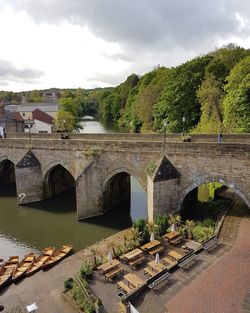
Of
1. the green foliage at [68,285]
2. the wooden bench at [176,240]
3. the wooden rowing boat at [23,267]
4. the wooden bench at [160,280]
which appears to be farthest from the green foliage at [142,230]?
the wooden rowing boat at [23,267]

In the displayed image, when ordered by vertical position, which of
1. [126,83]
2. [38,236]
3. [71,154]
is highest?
[126,83]

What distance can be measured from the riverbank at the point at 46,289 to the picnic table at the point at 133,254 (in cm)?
206

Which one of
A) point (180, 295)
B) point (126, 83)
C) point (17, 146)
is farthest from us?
point (126, 83)

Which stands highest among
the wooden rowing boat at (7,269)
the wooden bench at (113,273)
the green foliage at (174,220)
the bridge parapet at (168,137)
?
the bridge parapet at (168,137)

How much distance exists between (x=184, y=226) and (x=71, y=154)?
11672 millimetres

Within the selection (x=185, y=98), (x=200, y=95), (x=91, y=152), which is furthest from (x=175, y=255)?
(x=185, y=98)

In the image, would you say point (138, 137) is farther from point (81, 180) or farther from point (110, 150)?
point (81, 180)

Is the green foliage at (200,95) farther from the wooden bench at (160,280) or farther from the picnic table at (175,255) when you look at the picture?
the wooden bench at (160,280)

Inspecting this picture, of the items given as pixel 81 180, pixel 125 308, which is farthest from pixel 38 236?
pixel 125 308

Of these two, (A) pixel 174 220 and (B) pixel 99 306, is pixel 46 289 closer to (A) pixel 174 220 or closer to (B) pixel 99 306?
(B) pixel 99 306

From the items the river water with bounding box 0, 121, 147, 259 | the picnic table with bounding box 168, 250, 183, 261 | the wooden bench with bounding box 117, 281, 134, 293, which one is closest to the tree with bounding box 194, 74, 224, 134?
the river water with bounding box 0, 121, 147, 259

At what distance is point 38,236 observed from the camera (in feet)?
70.1

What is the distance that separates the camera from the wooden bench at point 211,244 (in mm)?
14972

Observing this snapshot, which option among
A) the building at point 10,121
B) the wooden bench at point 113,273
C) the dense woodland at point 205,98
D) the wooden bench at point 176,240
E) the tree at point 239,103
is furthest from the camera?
the building at point 10,121
